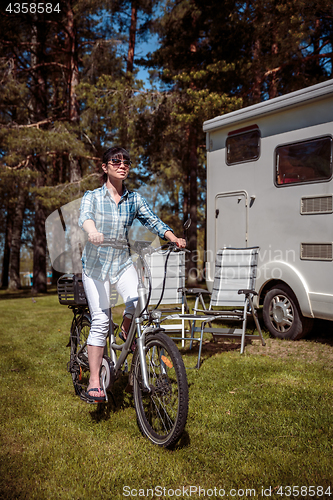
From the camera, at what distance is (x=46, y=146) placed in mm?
13734

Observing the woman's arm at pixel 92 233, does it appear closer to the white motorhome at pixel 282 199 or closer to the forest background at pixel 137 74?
the white motorhome at pixel 282 199

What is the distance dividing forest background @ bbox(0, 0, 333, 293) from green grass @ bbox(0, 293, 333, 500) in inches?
292

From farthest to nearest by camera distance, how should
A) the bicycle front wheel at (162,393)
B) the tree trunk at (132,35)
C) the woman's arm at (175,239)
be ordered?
the tree trunk at (132,35) < the woman's arm at (175,239) < the bicycle front wheel at (162,393)

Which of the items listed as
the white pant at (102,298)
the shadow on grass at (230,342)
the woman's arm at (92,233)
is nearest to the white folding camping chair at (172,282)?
the shadow on grass at (230,342)

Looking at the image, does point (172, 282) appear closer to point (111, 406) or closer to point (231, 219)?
point (231, 219)

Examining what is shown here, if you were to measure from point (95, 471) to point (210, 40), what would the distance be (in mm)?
12502

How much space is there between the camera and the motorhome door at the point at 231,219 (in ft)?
22.1

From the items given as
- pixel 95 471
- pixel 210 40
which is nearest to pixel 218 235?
pixel 95 471

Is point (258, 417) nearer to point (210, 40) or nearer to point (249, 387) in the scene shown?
point (249, 387)

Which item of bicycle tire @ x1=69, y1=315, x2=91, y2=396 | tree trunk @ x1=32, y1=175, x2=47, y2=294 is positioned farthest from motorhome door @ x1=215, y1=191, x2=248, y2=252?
tree trunk @ x1=32, y1=175, x2=47, y2=294

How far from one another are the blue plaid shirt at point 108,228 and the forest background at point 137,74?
730 centimetres

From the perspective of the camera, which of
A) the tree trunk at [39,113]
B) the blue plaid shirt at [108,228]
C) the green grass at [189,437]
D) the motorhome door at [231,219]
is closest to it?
the green grass at [189,437]

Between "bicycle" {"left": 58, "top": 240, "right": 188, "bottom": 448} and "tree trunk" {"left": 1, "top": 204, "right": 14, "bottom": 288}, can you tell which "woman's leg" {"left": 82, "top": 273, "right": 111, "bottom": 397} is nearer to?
"bicycle" {"left": 58, "top": 240, "right": 188, "bottom": 448}

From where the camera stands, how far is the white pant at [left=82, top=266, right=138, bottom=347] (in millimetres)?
3271
